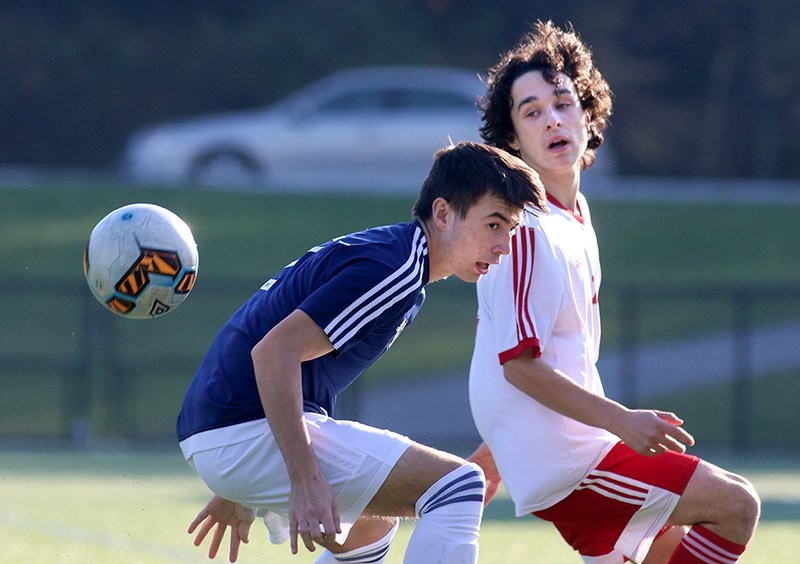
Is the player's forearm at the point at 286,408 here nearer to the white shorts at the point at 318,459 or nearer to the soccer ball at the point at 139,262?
the white shorts at the point at 318,459

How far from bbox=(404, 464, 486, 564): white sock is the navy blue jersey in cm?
48

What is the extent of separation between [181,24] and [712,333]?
60.7 ft

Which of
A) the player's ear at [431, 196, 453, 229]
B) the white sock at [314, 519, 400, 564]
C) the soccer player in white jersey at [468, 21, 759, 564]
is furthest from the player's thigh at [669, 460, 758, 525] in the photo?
the player's ear at [431, 196, 453, 229]

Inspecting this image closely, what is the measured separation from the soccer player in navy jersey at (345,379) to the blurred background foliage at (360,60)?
26.0 meters

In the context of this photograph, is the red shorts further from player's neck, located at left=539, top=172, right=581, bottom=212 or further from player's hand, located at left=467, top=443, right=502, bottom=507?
player's neck, located at left=539, top=172, right=581, bottom=212

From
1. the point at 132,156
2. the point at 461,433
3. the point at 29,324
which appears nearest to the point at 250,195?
the point at 132,156

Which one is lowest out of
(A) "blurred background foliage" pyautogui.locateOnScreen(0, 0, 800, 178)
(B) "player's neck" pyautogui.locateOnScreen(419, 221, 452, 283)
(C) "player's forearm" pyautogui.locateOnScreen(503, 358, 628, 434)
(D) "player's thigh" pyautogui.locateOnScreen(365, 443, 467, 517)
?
(D) "player's thigh" pyautogui.locateOnScreen(365, 443, 467, 517)

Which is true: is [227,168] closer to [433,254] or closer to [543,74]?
[543,74]

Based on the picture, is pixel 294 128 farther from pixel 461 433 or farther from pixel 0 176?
pixel 461 433

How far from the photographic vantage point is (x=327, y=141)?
73.9 ft

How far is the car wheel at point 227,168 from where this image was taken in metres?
22.3

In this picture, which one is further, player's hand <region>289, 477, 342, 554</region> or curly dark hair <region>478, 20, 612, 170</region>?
curly dark hair <region>478, 20, 612, 170</region>

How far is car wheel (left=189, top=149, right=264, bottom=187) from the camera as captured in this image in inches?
878

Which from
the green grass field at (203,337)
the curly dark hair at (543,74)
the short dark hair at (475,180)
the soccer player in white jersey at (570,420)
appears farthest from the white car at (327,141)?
the short dark hair at (475,180)
